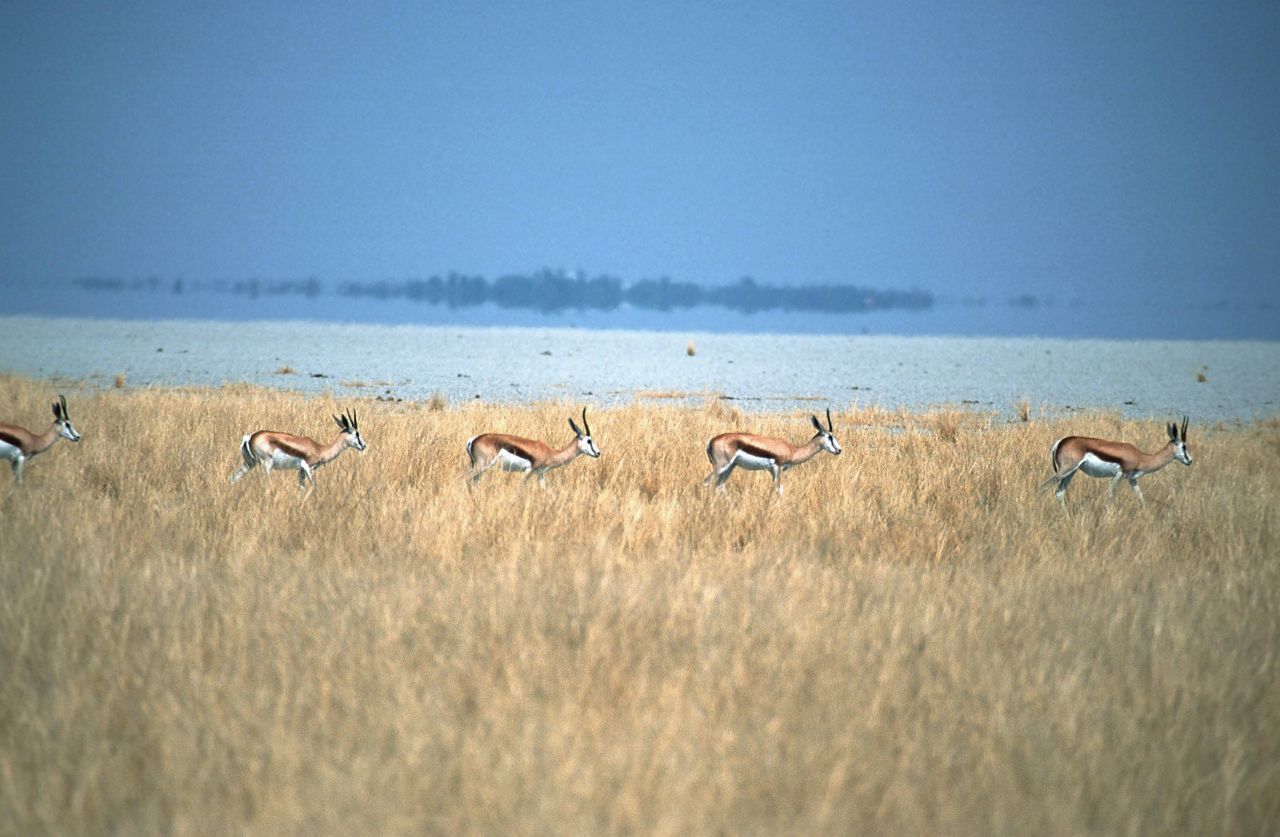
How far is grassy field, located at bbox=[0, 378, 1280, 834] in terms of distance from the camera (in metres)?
4.14

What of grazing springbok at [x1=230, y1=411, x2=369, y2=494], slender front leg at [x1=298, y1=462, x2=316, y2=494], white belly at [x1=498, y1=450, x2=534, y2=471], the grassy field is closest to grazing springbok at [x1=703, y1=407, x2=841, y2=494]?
the grassy field

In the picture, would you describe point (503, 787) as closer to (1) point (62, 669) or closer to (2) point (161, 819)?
(2) point (161, 819)

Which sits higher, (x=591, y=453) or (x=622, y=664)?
(x=591, y=453)

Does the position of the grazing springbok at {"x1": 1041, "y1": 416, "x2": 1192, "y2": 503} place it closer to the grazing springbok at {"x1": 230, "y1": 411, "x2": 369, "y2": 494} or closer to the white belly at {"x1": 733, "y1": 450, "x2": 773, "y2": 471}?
the white belly at {"x1": 733, "y1": 450, "x2": 773, "y2": 471}

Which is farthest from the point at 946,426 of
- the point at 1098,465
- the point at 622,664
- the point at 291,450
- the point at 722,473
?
the point at 622,664

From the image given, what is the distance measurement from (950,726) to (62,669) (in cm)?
440

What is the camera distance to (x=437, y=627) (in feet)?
19.4

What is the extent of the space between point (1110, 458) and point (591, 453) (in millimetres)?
5354

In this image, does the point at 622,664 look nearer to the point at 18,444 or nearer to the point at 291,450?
the point at 291,450

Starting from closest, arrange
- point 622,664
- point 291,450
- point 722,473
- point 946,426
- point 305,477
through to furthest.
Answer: point 622,664 → point 291,450 → point 305,477 → point 722,473 → point 946,426

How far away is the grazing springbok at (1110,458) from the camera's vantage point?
10.6 meters

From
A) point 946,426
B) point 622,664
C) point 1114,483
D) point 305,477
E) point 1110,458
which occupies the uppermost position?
point 1110,458

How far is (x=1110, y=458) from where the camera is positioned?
10562mm

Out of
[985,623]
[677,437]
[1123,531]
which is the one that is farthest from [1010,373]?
[985,623]
